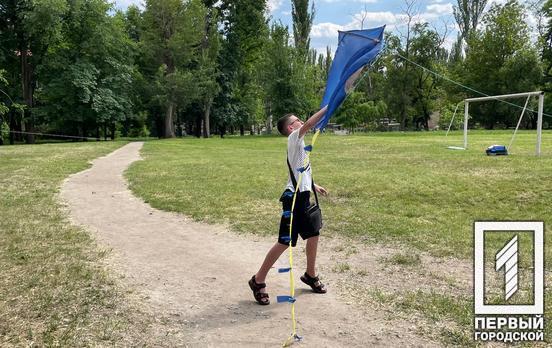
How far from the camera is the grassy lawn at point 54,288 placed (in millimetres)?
3713

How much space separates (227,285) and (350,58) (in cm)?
275

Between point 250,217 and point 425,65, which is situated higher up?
point 425,65

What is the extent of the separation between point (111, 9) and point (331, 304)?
45489 mm

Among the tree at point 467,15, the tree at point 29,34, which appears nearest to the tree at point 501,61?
the tree at point 467,15

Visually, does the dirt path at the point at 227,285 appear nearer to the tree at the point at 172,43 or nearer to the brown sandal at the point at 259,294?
the brown sandal at the point at 259,294

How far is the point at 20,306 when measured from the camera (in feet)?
13.9

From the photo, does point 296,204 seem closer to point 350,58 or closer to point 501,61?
point 350,58

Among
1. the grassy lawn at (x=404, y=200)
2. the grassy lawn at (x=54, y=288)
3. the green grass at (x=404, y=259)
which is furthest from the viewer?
the grassy lawn at (x=404, y=200)

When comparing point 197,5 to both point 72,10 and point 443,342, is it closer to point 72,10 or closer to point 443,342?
point 72,10

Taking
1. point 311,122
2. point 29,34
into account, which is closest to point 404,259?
point 311,122

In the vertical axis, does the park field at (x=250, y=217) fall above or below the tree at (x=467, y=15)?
below

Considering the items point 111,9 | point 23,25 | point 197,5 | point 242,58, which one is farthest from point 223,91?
point 23,25

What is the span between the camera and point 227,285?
4922 mm

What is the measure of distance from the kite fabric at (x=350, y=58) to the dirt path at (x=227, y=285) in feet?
6.03
